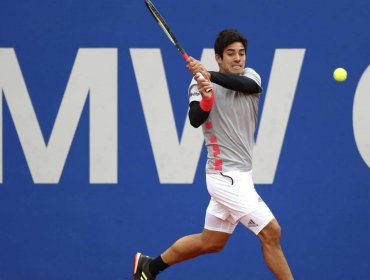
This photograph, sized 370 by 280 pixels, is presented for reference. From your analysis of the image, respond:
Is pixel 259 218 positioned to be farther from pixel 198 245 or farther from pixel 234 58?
pixel 234 58

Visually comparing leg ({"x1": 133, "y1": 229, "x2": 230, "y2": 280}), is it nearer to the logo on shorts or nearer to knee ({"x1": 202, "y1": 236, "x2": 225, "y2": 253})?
knee ({"x1": 202, "y1": 236, "x2": 225, "y2": 253})

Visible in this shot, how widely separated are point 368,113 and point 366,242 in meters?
0.92

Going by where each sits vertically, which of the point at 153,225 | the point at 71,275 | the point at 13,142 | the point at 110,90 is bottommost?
the point at 71,275

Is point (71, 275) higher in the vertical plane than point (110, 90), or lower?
lower

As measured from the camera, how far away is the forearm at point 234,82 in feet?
16.2

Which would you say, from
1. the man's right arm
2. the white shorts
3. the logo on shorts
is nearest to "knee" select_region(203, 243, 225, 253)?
the white shorts

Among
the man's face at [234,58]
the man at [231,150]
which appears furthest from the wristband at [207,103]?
the man's face at [234,58]

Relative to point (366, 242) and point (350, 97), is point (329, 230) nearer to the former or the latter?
point (366, 242)

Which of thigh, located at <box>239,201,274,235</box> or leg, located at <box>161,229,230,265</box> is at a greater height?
thigh, located at <box>239,201,274,235</box>

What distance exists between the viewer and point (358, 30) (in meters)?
6.14

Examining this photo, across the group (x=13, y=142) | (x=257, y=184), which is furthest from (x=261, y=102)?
(x=13, y=142)

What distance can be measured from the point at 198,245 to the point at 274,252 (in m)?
0.54

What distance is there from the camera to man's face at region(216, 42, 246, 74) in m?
5.14

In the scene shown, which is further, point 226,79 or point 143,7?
point 143,7
